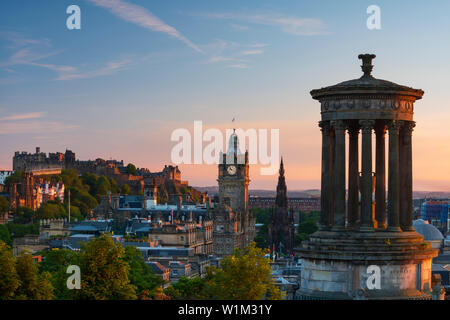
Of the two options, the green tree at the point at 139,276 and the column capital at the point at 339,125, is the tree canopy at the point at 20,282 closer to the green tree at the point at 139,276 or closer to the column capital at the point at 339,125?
the column capital at the point at 339,125

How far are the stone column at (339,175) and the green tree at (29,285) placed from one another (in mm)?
20448

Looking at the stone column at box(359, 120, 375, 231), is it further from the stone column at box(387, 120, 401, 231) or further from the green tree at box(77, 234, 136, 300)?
the green tree at box(77, 234, 136, 300)

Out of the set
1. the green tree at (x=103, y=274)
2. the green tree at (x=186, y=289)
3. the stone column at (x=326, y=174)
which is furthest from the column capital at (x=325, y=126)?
the green tree at (x=186, y=289)

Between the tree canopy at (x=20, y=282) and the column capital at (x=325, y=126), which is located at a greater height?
the column capital at (x=325, y=126)

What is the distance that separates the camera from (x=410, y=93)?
51.4 metres

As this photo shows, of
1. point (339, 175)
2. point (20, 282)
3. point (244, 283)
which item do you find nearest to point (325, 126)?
point (339, 175)

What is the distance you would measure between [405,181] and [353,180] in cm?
242

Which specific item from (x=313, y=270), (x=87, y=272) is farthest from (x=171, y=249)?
(x=313, y=270)

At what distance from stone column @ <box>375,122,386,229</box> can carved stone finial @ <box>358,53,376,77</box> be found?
2.63 metres

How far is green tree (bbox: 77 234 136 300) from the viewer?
219ft

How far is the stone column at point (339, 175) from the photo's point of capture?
168ft

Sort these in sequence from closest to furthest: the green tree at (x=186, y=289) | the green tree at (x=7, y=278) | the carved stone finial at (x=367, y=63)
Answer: the carved stone finial at (x=367, y=63) < the green tree at (x=7, y=278) < the green tree at (x=186, y=289)

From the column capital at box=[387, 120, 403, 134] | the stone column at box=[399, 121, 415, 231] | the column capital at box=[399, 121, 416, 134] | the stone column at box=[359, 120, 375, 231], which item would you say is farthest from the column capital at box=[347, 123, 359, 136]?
the column capital at box=[399, 121, 416, 134]
